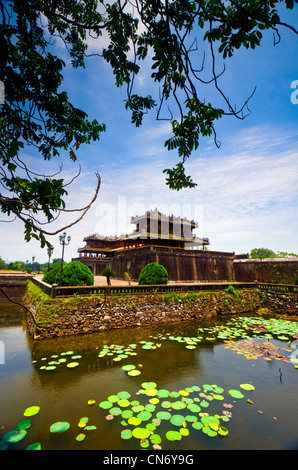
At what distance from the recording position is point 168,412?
3.55 m

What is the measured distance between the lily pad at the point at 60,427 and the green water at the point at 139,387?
74 mm

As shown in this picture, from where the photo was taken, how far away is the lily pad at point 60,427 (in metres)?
3.23

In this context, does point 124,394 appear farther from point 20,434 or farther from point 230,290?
point 230,290

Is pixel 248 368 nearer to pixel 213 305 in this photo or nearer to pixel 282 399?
pixel 282 399

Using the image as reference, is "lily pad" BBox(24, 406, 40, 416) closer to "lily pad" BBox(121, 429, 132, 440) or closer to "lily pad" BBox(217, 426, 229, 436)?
"lily pad" BBox(121, 429, 132, 440)

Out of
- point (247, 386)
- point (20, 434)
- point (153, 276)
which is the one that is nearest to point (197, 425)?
point (247, 386)

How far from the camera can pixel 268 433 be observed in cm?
321

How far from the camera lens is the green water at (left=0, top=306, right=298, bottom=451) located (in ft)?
10.1

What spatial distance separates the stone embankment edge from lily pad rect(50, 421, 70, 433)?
125 inches

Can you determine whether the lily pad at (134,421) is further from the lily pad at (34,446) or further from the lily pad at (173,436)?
the lily pad at (34,446)

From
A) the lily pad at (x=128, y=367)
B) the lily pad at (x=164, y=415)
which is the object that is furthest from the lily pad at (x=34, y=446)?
the lily pad at (x=128, y=367)

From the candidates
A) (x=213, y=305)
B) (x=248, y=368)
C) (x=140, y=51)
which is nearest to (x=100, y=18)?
(x=140, y=51)

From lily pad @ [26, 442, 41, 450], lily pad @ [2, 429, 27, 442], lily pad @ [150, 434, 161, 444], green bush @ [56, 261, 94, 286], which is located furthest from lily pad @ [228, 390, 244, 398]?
green bush @ [56, 261, 94, 286]

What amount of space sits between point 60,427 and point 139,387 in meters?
1.70
